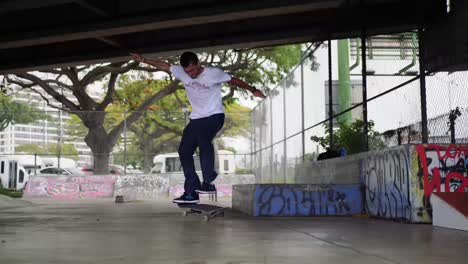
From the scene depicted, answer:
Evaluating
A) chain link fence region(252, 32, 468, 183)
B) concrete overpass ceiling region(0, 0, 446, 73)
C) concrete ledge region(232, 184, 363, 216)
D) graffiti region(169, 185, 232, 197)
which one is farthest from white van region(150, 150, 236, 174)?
concrete ledge region(232, 184, 363, 216)

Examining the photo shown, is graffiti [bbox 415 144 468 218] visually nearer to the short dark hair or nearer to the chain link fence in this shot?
the chain link fence

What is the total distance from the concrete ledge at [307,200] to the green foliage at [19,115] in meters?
20.9

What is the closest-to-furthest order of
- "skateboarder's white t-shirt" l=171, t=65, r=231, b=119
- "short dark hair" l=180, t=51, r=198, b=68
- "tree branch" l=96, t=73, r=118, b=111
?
"short dark hair" l=180, t=51, r=198, b=68
"skateboarder's white t-shirt" l=171, t=65, r=231, b=119
"tree branch" l=96, t=73, r=118, b=111

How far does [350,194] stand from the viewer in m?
10.6

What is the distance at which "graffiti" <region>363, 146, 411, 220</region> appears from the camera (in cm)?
867

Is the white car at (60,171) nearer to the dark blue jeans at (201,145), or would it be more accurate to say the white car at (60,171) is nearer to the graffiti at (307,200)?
the graffiti at (307,200)

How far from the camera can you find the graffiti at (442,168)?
27.7 ft

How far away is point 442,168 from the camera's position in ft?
27.9

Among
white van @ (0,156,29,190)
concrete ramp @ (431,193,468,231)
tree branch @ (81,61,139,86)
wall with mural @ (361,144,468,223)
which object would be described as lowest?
concrete ramp @ (431,193,468,231)

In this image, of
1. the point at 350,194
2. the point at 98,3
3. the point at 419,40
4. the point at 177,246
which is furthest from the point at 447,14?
the point at 177,246

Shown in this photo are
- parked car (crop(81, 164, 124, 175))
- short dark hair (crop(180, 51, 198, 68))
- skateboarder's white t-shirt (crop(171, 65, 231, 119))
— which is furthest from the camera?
parked car (crop(81, 164, 124, 175))

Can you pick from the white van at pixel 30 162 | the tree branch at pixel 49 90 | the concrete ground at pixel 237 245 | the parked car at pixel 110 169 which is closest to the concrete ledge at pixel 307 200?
the concrete ground at pixel 237 245

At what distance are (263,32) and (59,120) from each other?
17.6 m

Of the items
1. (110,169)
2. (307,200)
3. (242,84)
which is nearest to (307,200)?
(307,200)
